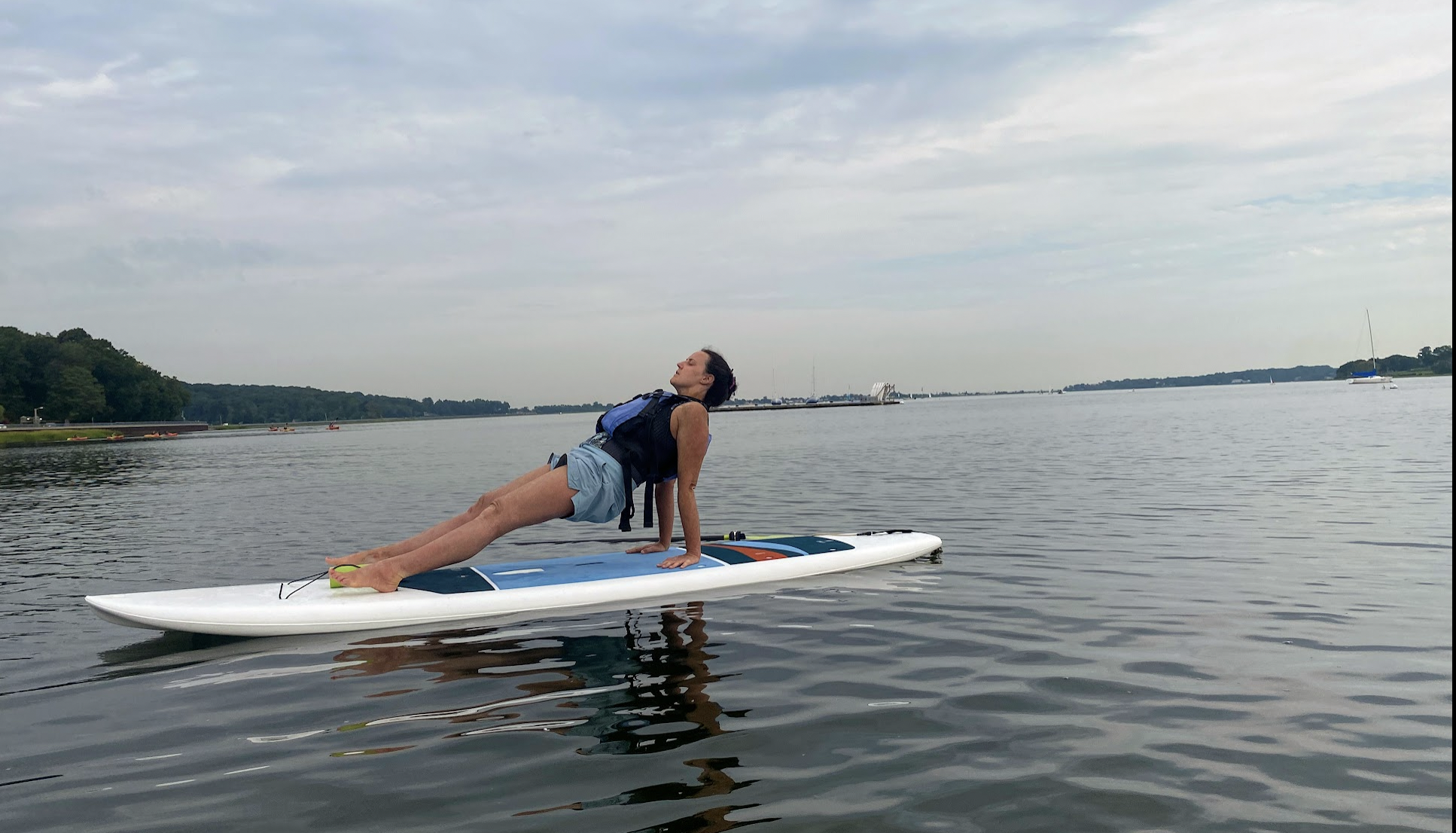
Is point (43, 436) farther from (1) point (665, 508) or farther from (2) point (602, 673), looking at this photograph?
(2) point (602, 673)

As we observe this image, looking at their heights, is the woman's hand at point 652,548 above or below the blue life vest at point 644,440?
below

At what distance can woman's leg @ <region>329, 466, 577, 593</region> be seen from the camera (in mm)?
7086

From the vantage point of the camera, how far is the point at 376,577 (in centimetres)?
719

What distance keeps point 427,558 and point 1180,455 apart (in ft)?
83.1

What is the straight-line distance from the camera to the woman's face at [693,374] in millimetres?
7855

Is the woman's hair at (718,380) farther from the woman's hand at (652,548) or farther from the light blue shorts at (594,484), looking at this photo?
the woman's hand at (652,548)

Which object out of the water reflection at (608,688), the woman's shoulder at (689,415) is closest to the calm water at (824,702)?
the water reflection at (608,688)

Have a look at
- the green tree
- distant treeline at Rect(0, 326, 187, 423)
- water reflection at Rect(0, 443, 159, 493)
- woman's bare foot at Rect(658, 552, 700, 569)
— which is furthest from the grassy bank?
woman's bare foot at Rect(658, 552, 700, 569)

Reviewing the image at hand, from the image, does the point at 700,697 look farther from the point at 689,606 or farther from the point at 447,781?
the point at 689,606

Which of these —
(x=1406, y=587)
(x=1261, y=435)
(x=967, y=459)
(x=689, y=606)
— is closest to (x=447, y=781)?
(x=689, y=606)

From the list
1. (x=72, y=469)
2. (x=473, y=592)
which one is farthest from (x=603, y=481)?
(x=72, y=469)

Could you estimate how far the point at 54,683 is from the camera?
19.3ft

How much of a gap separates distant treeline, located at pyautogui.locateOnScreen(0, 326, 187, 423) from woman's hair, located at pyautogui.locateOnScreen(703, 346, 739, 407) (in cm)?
12404

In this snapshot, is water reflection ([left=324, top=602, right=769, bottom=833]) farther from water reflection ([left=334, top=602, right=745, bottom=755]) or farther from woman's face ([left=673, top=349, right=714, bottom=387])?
woman's face ([left=673, top=349, right=714, bottom=387])
